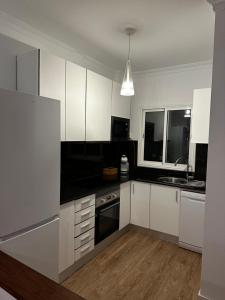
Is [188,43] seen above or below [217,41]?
above

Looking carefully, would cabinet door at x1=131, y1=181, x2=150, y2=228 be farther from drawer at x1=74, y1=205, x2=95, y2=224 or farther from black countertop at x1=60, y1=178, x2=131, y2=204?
drawer at x1=74, y1=205, x2=95, y2=224

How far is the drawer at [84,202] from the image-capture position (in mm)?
2332

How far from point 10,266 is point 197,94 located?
9.01ft

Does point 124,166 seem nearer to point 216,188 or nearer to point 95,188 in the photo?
point 95,188

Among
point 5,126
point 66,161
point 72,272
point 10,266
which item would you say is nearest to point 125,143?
point 66,161

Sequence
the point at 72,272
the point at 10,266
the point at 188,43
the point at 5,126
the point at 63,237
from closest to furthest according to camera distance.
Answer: the point at 10,266 → the point at 5,126 → the point at 63,237 → the point at 72,272 → the point at 188,43

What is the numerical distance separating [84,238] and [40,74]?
5.94 ft

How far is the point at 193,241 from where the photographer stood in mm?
2822

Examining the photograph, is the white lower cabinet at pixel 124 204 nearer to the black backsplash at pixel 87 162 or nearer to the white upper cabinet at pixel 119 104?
the black backsplash at pixel 87 162

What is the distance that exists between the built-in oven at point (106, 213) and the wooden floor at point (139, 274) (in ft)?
0.80

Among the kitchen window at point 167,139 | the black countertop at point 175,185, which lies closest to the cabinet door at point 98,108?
the black countertop at point 175,185

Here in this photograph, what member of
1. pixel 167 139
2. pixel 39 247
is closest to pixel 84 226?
pixel 39 247

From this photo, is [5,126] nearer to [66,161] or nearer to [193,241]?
[66,161]

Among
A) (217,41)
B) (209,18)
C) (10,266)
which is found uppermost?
(209,18)
